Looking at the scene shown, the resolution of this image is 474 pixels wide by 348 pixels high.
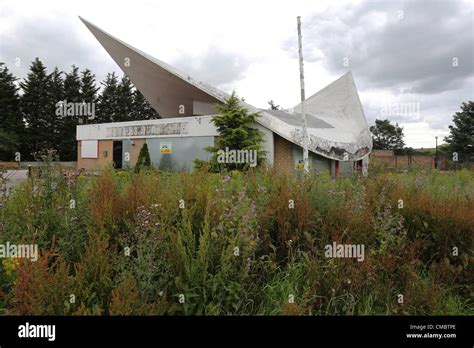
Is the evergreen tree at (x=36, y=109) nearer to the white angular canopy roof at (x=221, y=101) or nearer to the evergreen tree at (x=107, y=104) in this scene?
the evergreen tree at (x=107, y=104)

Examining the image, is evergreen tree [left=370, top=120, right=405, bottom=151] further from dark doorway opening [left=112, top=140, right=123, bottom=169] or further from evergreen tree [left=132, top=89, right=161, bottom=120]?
Answer: dark doorway opening [left=112, top=140, right=123, bottom=169]

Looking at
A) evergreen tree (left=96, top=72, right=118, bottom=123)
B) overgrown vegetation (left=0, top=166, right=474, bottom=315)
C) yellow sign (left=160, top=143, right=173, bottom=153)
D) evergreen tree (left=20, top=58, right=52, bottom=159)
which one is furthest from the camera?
evergreen tree (left=96, top=72, right=118, bottom=123)

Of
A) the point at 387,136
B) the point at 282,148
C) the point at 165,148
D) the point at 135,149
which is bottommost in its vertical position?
the point at 282,148

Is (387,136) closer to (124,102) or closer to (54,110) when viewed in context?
(124,102)

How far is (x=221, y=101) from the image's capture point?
2386 centimetres

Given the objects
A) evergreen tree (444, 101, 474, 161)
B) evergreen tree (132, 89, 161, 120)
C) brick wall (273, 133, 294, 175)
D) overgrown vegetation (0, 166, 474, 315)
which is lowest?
overgrown vegetation (0, 166, 474, 315)

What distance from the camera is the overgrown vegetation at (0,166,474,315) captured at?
2424 mm

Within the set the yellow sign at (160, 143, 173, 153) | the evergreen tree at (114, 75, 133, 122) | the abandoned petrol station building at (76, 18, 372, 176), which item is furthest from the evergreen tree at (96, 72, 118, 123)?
the yellow sign at (160, 143, 173, 153)

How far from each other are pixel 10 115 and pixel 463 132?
56.2 metres

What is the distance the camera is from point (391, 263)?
9.62 ft

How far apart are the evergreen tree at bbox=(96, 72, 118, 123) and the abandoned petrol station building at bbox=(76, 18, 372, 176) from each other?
22.1 meters

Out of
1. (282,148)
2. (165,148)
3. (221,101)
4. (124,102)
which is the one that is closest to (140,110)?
(124,102)
